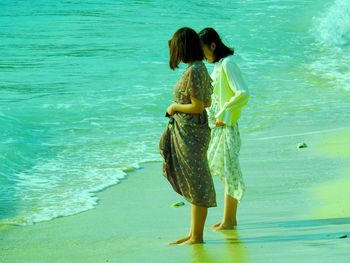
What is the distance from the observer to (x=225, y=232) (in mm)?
6355

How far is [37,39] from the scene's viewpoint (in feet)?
67.7

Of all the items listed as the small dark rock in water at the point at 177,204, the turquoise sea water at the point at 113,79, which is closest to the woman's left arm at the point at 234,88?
the small dark rock in water at the point at 177,204

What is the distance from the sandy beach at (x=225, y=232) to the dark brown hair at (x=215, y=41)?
112cm

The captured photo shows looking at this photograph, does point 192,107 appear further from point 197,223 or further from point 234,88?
point 197,223

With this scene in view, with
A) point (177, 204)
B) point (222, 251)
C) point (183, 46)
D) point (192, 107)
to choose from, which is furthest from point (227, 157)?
point (177, 204)

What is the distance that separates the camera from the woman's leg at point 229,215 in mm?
6434

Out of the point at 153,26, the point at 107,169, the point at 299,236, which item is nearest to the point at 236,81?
the point at 299,236

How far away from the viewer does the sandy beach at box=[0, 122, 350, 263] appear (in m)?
5.80

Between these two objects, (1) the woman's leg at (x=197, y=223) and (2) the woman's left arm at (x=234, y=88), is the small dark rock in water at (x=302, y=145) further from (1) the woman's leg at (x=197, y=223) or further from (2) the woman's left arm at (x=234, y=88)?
(1) the woman's leg at (x=197, y=223)

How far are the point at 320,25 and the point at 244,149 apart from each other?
43.5 ft

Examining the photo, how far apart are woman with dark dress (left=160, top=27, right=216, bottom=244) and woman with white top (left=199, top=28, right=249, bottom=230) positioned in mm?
372

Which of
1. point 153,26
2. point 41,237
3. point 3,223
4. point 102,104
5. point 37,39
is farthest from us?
point 153,26

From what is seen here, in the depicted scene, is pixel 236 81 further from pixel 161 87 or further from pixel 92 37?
pixel 92 37

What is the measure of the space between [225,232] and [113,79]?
9.26 metres
